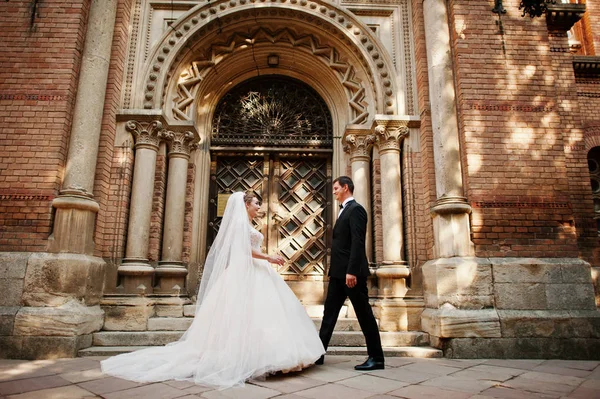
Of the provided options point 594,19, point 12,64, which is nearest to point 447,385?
point 12,64

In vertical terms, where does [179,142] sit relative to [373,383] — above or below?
above

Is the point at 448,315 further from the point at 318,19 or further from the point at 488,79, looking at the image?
the point at 318,19

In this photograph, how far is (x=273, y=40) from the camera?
698 cm

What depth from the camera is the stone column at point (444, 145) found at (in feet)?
16.6

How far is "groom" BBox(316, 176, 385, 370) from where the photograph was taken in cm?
380

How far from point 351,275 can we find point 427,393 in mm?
1177

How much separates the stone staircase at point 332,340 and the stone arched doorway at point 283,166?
172 cm

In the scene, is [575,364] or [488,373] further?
[575,364]

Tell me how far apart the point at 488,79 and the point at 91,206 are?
5563 mm

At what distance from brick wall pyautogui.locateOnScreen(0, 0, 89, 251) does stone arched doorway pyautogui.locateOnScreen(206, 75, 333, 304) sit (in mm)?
2469

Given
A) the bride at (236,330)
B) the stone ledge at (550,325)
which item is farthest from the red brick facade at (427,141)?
the bride at (236,330)

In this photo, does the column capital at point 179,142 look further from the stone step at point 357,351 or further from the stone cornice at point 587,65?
the stone cornice at point 587,65

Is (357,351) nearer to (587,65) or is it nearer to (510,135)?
(510,135)

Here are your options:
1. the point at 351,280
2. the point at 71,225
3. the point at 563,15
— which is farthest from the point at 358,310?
the point at 563,15
